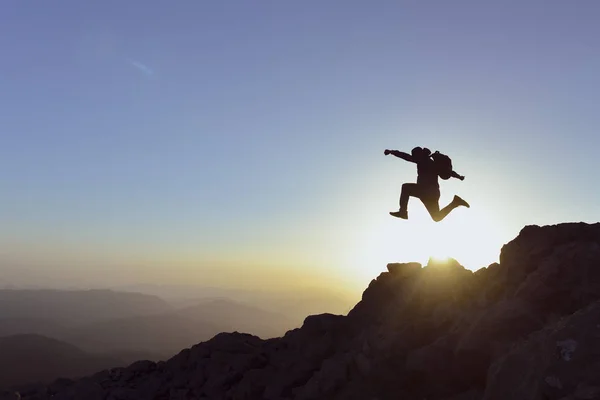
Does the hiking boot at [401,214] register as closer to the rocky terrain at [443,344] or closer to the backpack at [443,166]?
the backpack at [443,166]

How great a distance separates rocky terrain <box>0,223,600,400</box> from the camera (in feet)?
33.7

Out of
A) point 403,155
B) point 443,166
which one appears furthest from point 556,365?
point 403,155

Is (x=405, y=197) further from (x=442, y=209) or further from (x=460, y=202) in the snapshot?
(x=460, y=202)

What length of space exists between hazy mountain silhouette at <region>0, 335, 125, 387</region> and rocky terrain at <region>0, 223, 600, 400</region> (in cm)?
12568

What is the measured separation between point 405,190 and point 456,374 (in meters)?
6.63

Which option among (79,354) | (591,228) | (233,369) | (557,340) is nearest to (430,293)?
(591,228)

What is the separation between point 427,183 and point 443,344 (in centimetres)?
571

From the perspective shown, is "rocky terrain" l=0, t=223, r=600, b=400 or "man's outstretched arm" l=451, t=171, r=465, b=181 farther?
"man's outstretched arm" l=451, t=171, r=465, b=181

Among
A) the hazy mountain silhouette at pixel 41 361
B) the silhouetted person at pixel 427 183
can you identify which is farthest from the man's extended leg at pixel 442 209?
the hazy mountain silhouette at pixel 41 361

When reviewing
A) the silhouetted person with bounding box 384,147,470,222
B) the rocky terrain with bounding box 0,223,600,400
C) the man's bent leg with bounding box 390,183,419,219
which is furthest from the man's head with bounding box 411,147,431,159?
the rocky terrain with bounding box 0,223,600,400

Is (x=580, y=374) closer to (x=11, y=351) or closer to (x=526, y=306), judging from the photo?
(x=526, y=306)

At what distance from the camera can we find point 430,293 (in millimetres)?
17797

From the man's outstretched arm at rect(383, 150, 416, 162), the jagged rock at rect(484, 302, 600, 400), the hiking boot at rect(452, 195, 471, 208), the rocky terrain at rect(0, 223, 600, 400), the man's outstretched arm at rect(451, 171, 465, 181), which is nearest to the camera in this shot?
the jagged rock at rect(484, 302, 600, 400)

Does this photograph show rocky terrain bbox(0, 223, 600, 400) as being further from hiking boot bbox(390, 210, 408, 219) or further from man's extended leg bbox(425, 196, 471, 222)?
hiking boot bbox(390, 210, 408, 219)
